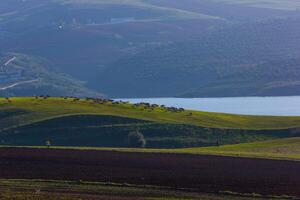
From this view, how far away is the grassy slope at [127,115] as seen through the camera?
121 m

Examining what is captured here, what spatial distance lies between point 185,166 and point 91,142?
43.8m

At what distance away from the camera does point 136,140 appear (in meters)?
108

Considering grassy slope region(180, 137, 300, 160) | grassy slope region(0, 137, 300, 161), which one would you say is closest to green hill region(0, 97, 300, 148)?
grassy slope region(180, 137, 300, 160)

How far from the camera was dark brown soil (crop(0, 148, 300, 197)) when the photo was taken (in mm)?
58188

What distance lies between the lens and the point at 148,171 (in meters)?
65.2

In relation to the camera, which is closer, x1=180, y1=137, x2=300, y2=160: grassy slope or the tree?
x1=180, y1=137, x2=300, y2=160: grassy slope

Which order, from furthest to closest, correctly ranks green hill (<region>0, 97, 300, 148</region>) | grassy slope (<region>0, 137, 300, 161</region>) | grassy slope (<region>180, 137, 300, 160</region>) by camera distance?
green hill (<region>0, 97, 300, 148</region>) → grassy slope (<region>180, 137, 300, 160</region>) → grassy slope (<region>0, 137, 300, 161</region>)

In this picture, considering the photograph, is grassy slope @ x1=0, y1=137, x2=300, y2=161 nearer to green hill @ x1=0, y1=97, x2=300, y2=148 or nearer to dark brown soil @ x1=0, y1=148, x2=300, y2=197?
dark brown soil @ x1=0, y1=148, x2=300, y2=197

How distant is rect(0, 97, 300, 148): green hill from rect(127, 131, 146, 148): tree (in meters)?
1.23

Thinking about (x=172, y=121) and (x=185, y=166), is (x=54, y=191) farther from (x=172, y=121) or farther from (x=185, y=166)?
(x=172, y=121)

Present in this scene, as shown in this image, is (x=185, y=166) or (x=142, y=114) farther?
(x=142, y=114)

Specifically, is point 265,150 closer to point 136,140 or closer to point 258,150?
point 258,150

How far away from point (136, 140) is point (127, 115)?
15.3m

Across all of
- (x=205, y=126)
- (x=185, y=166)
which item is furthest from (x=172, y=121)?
(x=185, y=166)
